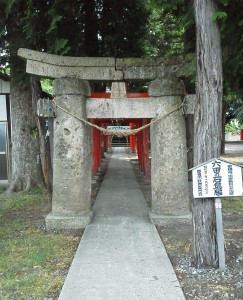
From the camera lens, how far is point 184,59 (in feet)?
23.9

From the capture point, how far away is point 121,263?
4945 mm

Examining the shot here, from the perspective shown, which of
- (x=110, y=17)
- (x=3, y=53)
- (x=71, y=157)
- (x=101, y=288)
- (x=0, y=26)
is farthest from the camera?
(x=110, y=17)

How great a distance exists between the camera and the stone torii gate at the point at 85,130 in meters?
7.11

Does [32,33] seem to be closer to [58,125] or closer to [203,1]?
[58,125]

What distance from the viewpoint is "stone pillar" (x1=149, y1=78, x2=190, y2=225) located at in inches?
281

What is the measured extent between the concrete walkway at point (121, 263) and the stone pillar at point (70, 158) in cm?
49

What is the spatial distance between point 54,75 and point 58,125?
0.97 meters

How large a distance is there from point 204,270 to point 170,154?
2.81 m

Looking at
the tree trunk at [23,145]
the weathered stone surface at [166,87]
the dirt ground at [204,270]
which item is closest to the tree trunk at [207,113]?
the dirt ground at [204,270]

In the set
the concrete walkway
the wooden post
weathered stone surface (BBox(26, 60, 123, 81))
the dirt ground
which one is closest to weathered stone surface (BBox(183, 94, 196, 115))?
weathered stone surface (BBox(26, 60, 123, 81))

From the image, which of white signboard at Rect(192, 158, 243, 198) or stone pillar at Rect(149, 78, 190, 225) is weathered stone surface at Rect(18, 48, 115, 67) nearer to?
stone pillar at Rect(149, 78, 190, 225)

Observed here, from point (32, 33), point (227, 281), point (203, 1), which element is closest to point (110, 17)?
point (32, 33)

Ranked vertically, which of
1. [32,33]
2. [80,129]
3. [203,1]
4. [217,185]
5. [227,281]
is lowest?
[227,281]

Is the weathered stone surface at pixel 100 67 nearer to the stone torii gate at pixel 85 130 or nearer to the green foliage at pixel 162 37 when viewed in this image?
the stone torii gate at pixel 85 130
